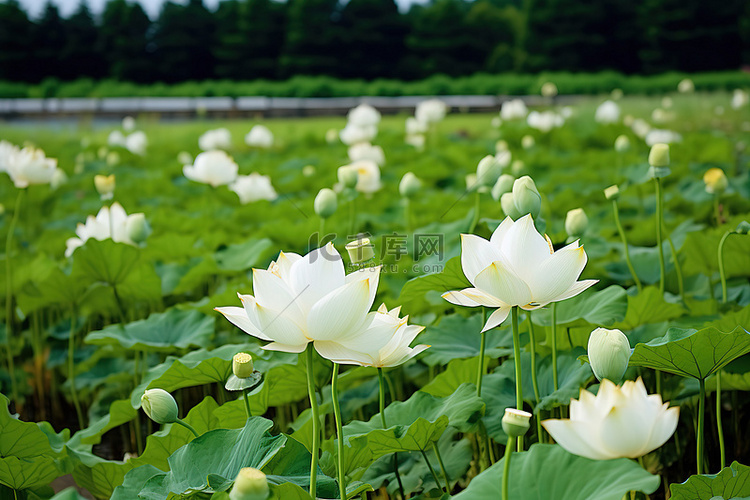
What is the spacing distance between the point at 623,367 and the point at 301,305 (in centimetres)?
38

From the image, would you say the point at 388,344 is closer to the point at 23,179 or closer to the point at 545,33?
the point at 23,179

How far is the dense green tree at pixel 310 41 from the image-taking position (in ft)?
70.6

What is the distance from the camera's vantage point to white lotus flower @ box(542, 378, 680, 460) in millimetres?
627

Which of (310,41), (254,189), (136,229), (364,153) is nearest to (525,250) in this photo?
(136,229)

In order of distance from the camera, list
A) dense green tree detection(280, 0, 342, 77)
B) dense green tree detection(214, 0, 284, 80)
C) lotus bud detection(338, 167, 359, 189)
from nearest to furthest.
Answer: lotus bud detection(338, 167, 359, 189), dense green tree detection(280, 0, 342, 77), dense green tree detection(214, 0, 284, 80)

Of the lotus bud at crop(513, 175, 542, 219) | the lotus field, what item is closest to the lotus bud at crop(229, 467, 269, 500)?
the lotus field

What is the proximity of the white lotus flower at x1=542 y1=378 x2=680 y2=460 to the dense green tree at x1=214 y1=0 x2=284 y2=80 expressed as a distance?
22.7m

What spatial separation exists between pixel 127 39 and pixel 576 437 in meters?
24.3

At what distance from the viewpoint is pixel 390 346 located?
0.87 meters

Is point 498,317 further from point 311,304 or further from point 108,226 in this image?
point 108,226

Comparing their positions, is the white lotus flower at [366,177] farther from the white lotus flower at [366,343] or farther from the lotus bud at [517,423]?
the lotus bud at [517,423]

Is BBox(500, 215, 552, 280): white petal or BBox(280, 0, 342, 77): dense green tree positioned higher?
BBox(280, 0, 342, 77): dense green tree

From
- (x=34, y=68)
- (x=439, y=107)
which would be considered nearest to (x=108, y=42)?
(x=34, y=68)

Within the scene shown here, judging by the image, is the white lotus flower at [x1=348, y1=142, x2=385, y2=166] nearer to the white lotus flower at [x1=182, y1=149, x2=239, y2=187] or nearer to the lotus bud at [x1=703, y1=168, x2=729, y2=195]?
the white lotus flower at [x1=182, y1=149, x2=239, y2=187]
